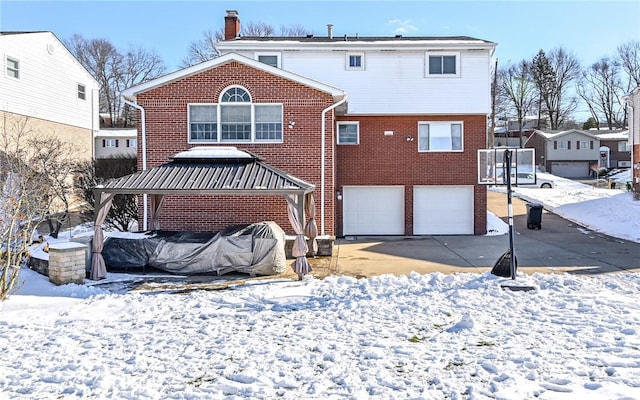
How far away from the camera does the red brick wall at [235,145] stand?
14055 millimetres

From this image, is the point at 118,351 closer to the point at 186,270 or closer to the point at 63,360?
the point at 63,360

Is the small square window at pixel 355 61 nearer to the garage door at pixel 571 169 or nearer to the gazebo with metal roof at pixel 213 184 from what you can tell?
the gazebo with metal roof at pixel 213 184

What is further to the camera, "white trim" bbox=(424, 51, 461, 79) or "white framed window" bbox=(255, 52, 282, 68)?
"white framed window" bbox=(255, 52, 282, 68)

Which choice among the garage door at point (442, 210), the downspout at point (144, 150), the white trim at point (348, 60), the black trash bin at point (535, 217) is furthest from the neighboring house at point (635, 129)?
the downspout at point (144, 150)

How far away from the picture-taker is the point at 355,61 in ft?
60.3

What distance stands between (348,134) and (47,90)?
48.9 ft

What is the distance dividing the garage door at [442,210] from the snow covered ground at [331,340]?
28.5ft

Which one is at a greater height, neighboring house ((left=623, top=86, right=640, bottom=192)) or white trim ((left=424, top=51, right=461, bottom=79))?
white trim ((left=424, top=51, right=461, bottom=79))

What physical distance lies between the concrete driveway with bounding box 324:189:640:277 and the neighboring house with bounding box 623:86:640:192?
21.8 ft

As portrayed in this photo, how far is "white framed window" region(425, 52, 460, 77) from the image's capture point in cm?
1820

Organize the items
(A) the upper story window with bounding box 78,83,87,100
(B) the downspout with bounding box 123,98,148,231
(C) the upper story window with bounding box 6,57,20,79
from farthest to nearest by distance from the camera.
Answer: (A) the upper story window with bounding box 78,83,87,100 < (C) the upper story window with bounding box 6,57,20,79 < (B) the downspout with bounding box 123,98,148,231

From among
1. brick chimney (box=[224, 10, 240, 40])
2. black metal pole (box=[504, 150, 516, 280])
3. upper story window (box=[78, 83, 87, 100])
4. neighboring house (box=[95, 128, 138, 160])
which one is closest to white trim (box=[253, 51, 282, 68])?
brick chimney (box=[224, 10, 240, 40])

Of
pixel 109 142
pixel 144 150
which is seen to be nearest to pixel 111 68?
pixel 109 142

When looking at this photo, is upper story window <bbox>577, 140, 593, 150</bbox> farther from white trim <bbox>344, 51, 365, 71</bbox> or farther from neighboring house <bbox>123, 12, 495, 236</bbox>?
white trim <bbox>344, 51, 365, 71</bbox>
